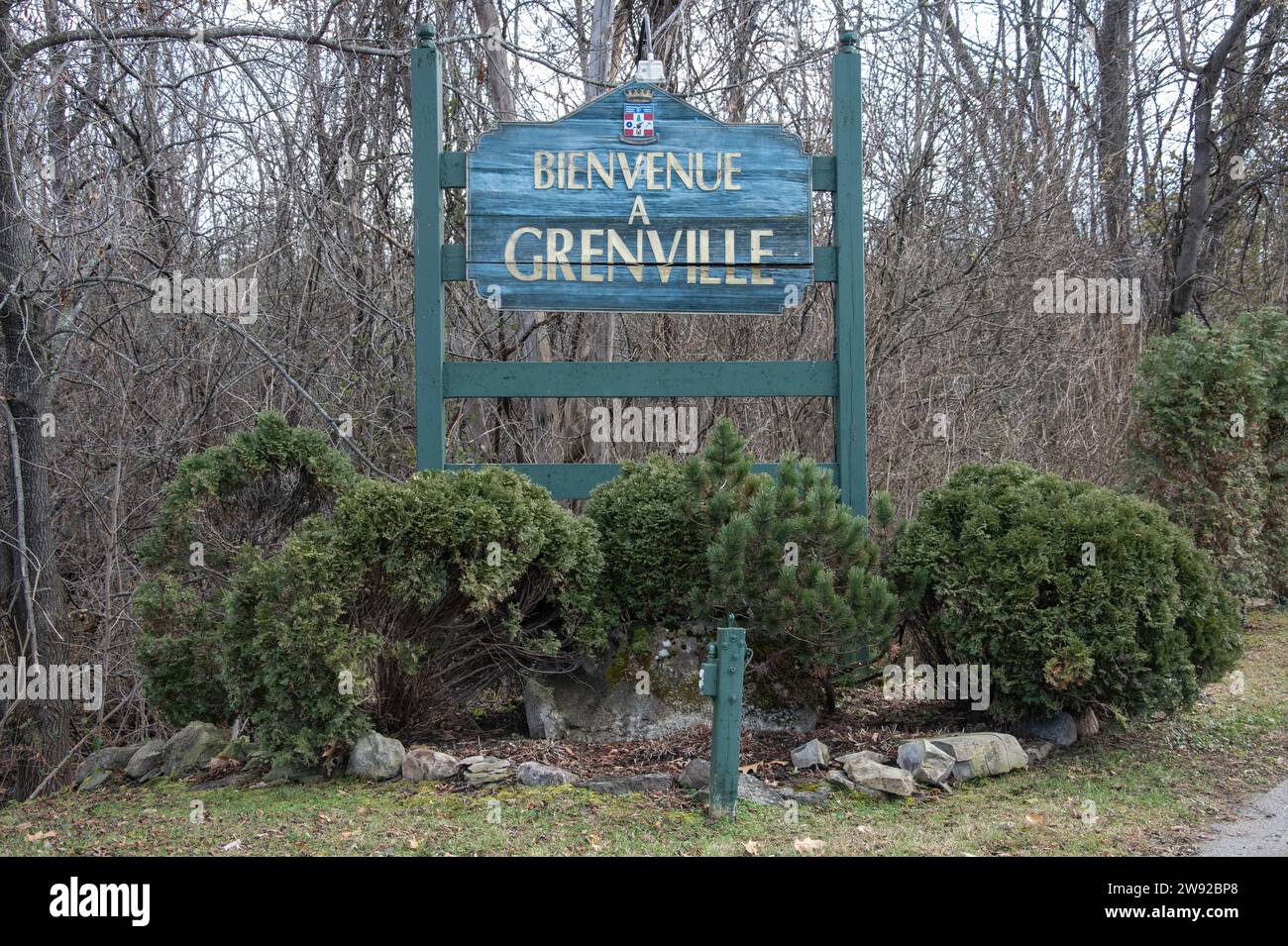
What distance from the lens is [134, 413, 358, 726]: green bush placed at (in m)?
5.78

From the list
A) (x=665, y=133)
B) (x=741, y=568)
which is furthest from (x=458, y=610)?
(x=665, y=133)

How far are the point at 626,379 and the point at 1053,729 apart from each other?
3.07m

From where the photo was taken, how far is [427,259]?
648 cm

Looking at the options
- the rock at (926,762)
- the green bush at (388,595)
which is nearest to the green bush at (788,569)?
the rock at (926,762)

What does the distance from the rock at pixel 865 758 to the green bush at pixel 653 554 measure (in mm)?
1118

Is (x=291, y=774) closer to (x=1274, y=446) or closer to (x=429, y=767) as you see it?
(x=429, y=767)

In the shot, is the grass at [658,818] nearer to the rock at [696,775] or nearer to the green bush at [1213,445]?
the rock at [696,775]

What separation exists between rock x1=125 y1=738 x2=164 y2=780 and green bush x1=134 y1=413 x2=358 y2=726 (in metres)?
0.23

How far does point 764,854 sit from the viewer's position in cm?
422

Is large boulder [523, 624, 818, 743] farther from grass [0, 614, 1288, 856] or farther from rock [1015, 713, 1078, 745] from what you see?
rock [1015, 713, 1078, 745]

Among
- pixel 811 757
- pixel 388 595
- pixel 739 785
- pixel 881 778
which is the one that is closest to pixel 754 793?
pixel 739 785

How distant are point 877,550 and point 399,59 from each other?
265 inches
